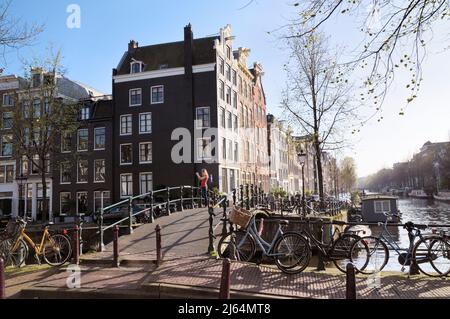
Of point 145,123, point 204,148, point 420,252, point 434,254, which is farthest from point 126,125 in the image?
point 434,254

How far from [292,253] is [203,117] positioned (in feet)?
80.7

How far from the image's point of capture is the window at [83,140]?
116 feet

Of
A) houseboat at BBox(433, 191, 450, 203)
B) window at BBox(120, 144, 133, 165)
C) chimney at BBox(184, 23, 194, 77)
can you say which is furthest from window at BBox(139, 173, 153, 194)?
houseboat at BBox(433, 191, 450, 203)

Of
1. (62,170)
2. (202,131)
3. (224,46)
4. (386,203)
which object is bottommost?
(386,203)

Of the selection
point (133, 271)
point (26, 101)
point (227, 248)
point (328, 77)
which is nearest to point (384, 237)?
point (227, 248)

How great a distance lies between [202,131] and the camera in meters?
31.2

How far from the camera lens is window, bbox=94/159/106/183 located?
3403 centimetres

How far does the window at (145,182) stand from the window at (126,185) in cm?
97

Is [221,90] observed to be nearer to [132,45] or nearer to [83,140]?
[132,45]

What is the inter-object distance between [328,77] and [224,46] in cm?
1499

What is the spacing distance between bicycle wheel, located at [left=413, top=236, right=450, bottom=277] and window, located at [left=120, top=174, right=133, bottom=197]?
2791 cm

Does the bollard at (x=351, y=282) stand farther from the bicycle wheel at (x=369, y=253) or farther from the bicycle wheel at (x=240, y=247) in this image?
the bicycle wheel at (x=240, y=247)
